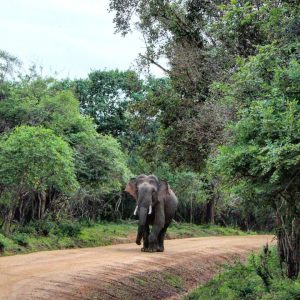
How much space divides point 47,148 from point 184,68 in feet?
18.9

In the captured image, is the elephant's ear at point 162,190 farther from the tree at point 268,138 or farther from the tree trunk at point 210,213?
the tree trunk at point 210,213

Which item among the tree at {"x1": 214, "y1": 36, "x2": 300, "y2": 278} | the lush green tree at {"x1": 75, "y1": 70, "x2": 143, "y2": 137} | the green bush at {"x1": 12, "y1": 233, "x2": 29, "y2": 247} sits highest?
the lush green tree at {"x1": 75, "y1": 70, "x2": 143, "y2": 137}

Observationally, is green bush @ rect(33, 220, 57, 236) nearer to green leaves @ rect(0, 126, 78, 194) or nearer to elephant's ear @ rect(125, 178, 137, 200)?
green leaves @ rect(0, 126, 78, 194)

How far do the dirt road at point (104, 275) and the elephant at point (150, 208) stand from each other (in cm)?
71

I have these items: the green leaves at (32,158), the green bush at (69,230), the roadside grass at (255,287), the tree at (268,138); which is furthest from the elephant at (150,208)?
the tree at (268,138)

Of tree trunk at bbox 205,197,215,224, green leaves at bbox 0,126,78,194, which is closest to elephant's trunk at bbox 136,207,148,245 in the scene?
green leaves at bbox 0,126,78,194

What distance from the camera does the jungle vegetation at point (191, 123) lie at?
7.89 meters

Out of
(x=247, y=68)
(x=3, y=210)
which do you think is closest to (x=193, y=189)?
(x=3, y=210)

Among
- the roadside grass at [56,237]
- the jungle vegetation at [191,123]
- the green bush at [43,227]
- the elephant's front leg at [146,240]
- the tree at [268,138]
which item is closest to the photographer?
the tree at [268,138]

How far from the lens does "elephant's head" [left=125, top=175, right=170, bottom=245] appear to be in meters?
19.0

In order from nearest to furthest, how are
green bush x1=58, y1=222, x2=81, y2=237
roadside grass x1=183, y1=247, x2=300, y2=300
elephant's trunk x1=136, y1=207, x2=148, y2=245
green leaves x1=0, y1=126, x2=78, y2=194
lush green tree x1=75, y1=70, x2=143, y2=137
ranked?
roadside grass x1=183, y1=247, x2=300, y2=300
elephant's trunk x1=136, y1=207, x2=148, y2=245
green leaves x1=0, y1=126, x2=78, y2=194
green bush x1=58, y1=222, x2=81, y2=237
lush green tree x1=75, y1=70, x2=143, y2=137

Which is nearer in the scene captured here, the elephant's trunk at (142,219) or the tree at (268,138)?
the tree at (268,138)

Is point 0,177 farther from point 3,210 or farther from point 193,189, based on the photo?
point 193,189

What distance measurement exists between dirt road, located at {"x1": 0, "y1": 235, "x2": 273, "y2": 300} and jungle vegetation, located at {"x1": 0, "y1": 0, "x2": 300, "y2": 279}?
7.90 ft
